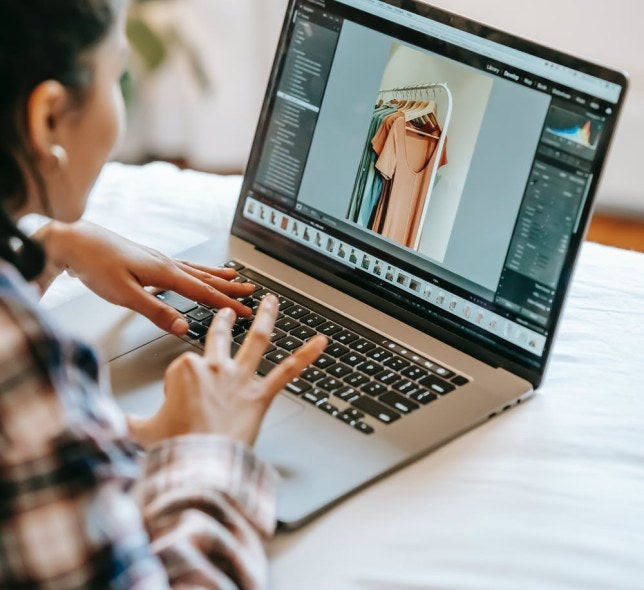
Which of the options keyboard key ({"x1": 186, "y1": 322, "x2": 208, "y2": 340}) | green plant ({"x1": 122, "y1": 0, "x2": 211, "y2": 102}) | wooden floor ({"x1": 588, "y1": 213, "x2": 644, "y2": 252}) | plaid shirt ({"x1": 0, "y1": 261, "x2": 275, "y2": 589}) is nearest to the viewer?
plaid shirt ({"x1": 0, "y1": 261, "x2": 275, "y2": 589})

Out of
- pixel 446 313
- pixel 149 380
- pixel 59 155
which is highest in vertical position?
pixel 59 155

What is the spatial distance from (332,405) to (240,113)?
190 cm

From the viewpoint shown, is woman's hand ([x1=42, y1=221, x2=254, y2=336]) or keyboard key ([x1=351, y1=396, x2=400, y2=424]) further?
woman's hand ([x1=42, y1=221, x2=254, y2=336])

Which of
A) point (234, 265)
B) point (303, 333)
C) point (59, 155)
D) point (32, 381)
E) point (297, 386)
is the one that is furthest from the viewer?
point (234, 265)

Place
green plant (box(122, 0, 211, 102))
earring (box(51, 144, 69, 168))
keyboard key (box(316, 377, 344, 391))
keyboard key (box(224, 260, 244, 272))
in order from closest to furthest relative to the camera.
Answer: earring (box(51, 144, 69, 168)), keyboard key (box(316, 377, 344, 391)), keyboard key (box(224, 260, 244, 272)), green plant (box(122, 0, 211, 102))

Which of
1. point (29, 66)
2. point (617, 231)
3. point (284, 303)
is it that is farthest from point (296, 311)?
point (617, 231)

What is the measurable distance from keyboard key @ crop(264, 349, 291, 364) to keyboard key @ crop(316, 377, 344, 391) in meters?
0.06

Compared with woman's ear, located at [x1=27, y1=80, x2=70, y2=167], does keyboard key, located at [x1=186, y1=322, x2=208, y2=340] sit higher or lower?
lower

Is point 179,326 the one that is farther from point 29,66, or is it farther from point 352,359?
point 29,66

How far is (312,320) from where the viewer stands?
1042 mm

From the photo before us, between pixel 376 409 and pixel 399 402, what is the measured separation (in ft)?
0.08

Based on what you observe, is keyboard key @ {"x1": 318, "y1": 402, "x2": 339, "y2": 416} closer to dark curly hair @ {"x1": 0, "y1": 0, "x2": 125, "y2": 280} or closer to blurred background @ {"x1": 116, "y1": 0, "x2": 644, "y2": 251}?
dark curly hair @ {"x1": 0, "y1": 0, "x2": 125, "y2": 280}

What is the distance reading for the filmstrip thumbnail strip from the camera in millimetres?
954

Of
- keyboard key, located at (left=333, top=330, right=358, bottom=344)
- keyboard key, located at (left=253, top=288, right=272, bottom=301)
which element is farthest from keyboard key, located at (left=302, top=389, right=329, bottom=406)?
keyboard key, located at (left=253, top=288, right=272, bottom=301)
